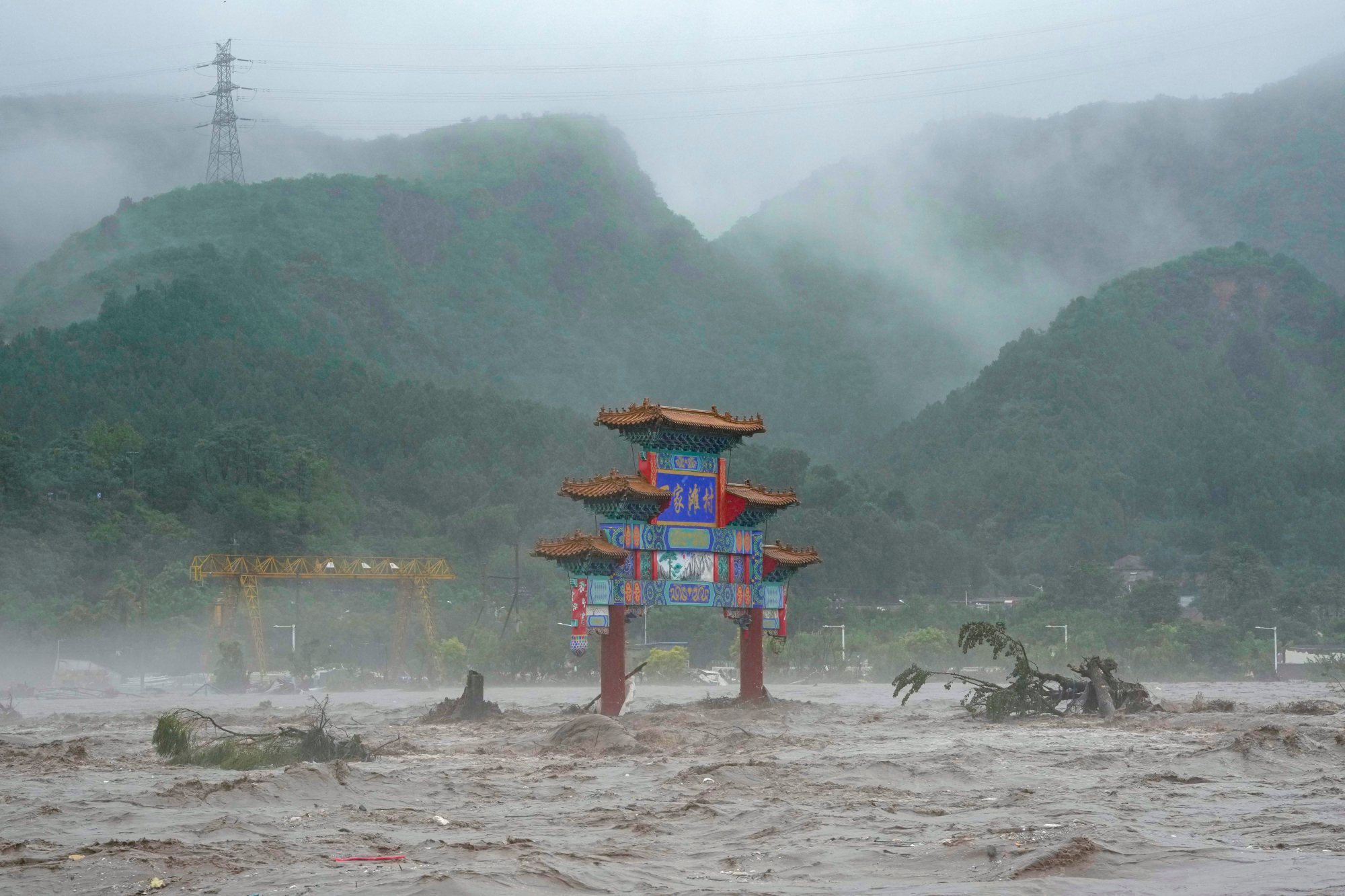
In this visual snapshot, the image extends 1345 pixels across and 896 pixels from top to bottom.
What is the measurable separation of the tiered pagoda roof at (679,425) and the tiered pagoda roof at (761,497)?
1009 millimetres

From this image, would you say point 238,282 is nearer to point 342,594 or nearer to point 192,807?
point 342,594

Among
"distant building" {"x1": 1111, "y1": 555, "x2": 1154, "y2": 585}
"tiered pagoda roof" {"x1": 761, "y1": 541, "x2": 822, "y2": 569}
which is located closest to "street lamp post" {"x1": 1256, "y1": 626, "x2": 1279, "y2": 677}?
"distant building" {"x1": 1111, "y1": 555, "x2": 1154, "y2": 585}

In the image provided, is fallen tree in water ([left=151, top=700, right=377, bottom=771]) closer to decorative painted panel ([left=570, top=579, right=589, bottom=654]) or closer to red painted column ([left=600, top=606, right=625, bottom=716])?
decorative painted panel ([left=570, top=579, right=589, bottom=654])

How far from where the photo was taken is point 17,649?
66812mm

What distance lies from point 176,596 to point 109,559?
30.6ft

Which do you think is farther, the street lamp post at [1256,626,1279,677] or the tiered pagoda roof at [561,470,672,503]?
the street lamp post at [1256,626,1279,677]

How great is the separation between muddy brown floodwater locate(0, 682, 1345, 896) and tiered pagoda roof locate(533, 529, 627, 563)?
386 cm

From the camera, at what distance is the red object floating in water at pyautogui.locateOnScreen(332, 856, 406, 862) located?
13859 millimetres

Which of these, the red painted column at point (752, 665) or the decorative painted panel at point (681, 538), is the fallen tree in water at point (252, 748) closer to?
the decorative painted panel at point (681, 538)

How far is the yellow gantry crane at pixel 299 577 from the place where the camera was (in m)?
60.2

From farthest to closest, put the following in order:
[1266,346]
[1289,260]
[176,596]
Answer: [1289,260] → [1266,346] → [176,596]

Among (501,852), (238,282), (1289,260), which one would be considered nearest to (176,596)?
(501,852)

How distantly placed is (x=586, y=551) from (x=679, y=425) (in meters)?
3.65

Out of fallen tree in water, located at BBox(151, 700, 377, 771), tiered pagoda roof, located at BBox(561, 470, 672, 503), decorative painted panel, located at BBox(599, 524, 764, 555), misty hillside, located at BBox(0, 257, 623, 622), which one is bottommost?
fallen tree in water, located at BBox(151, 700, 377, 771)
